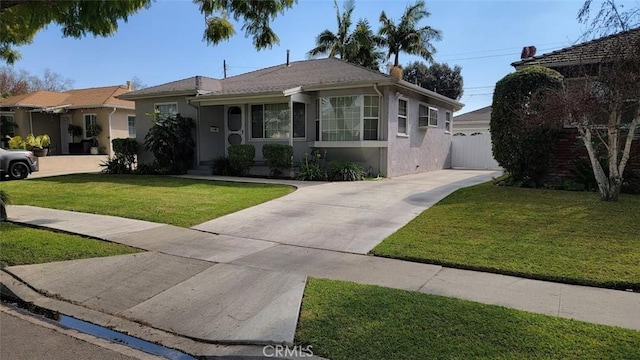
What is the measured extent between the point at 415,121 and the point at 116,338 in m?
14.8

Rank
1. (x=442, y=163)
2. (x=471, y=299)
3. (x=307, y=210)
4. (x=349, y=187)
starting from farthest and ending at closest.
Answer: (x=442, y=163) < (x=349, y=187) < (x=307, y=210) < (x=471, y=299)

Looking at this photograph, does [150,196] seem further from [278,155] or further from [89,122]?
[89,122]

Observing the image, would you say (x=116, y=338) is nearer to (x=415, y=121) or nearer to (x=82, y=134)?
(x=415, y=121)

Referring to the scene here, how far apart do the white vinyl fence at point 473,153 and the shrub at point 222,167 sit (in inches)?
491

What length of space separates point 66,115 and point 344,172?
21514mm

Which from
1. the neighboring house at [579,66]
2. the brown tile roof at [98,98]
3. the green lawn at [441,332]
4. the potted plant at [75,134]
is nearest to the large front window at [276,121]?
the neighboring house at [579,66]

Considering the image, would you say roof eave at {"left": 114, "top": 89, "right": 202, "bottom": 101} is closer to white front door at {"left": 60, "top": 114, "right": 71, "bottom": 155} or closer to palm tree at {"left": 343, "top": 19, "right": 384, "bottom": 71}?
white front door at {"left": 60, "top": 114, "right": 71, "bottom": 155}

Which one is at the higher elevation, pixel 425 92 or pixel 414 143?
pixel 425 92

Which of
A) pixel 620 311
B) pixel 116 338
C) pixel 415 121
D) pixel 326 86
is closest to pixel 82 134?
pixel 326 86

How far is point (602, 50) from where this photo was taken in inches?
356

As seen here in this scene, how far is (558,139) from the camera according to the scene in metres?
10.6

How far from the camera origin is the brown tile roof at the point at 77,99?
24344 millimetres

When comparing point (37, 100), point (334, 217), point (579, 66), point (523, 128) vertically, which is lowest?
point (334, 217)

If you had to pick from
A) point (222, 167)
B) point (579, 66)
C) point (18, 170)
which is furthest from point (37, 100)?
point (579, 66)
